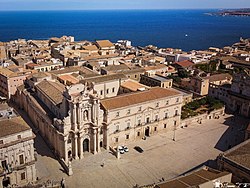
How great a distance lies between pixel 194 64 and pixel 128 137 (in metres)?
52.6

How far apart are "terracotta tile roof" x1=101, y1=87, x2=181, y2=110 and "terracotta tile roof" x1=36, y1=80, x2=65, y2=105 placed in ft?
23.3

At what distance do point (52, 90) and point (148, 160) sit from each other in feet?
65.4

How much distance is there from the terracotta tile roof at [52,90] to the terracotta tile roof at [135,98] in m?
7.11

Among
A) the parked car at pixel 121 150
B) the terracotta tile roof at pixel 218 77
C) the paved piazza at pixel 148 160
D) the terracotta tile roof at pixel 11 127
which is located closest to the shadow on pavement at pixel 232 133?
the paved piazza at pixel 148 160

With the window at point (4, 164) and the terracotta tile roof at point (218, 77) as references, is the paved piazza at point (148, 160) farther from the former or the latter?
the terracotta tile roof at point (218, 77)

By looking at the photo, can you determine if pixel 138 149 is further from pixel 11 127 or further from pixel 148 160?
pixel 11 127

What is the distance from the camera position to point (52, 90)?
4975 centimetres

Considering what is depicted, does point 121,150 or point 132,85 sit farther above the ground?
point 132,85

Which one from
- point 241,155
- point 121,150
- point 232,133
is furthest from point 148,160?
point 232,133

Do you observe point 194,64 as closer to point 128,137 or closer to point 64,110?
point 128,137

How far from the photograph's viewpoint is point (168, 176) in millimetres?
39000

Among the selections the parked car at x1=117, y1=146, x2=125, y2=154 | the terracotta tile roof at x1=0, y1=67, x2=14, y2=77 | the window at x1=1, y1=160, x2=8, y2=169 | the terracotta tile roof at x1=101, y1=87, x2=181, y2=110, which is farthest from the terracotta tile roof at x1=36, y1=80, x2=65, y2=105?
the terracotta tile roof at x1=0, y1=67, x2=14, y2=77

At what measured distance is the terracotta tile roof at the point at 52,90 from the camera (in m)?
46.2

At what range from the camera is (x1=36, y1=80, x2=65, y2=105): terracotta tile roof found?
46166 millimetres
